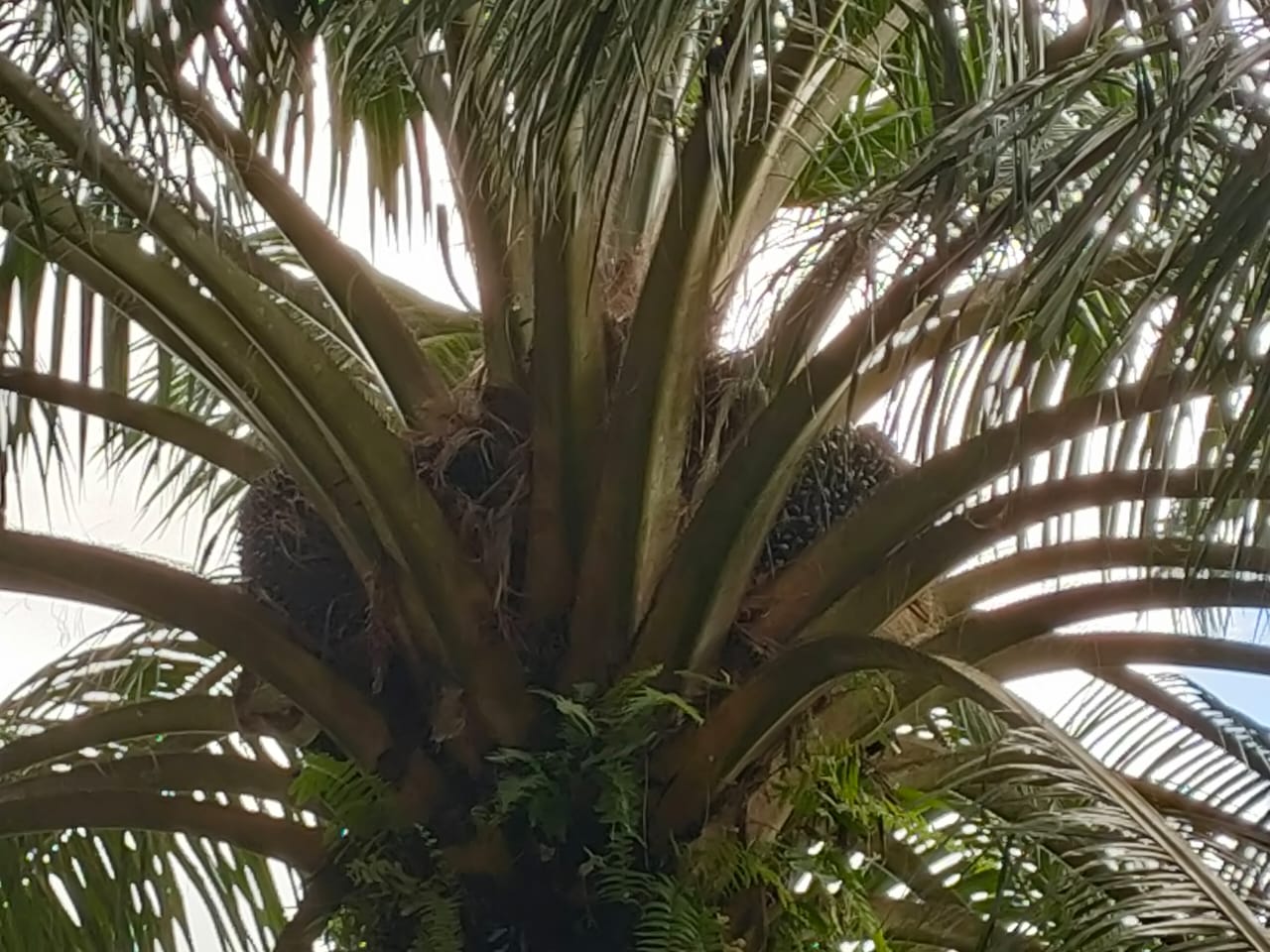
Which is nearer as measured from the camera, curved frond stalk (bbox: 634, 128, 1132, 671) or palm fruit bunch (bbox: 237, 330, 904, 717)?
curved frond stalk (bbox: 634, 128, 1132, 671)

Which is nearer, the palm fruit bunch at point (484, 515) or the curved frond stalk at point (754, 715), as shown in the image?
the curved frond stalk at point (754, 715)

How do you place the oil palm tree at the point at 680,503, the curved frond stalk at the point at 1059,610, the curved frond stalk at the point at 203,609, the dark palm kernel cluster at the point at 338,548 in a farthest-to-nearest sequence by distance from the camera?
the dark palm kernel cluster at the point at 338,548, the curved frond stalk at the point at 203,609, the curved frond stalk at the point at 1059,610, the oil palm tree at the point at 680,503

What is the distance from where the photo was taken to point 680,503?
4.54 feet

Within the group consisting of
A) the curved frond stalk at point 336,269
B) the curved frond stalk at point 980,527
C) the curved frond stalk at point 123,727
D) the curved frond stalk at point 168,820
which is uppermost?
the curved frond stalk at point 336,269

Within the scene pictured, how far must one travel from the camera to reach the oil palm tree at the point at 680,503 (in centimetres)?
103

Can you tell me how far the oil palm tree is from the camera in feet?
3.38

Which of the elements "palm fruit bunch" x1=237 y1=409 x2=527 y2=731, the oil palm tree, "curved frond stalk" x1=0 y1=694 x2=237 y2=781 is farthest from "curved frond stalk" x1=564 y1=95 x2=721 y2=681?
"curved frond stalk" x1=0 y1=694 x2=237 y2=781

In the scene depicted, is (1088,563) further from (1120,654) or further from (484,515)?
(484,515)

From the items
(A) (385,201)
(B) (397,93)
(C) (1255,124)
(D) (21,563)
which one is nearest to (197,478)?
(A) (385,201)

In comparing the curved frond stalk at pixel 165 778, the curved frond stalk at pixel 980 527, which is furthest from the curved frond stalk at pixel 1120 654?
the curved frond stalk at pixel 165 778

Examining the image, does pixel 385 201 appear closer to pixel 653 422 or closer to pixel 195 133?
pixel 195 133

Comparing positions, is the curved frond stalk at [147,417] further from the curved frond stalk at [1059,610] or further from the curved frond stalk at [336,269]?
the curved frond stalk at [1059,610]

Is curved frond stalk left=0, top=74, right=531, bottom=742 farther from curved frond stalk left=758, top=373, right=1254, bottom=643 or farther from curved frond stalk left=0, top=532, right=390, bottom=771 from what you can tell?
curved frond stalk left=758, top=373, right=1254, bottom=643

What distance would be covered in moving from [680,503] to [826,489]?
15cm
